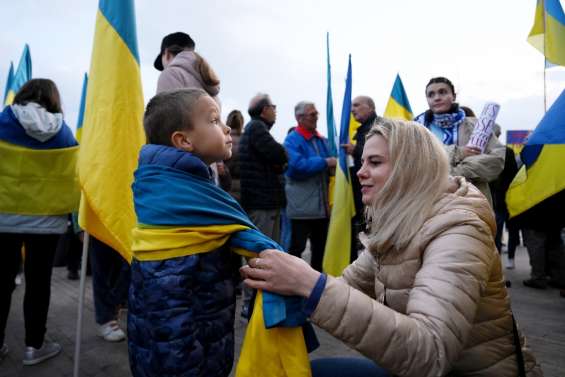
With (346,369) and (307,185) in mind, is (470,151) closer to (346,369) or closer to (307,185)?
(307,185)

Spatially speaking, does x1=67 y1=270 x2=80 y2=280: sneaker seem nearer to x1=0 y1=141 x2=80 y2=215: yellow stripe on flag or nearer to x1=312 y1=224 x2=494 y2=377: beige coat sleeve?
x1=0 y1=141 x2=80 y2=215: yellow stripe on flag

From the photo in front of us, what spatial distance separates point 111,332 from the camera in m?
3.37

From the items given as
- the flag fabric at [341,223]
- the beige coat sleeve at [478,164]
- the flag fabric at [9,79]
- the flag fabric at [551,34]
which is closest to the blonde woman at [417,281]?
the beige coat sleeve at [478,164]

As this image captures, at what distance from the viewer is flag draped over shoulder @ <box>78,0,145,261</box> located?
2.44m

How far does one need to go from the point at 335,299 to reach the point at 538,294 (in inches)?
194

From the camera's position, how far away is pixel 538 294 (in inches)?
198

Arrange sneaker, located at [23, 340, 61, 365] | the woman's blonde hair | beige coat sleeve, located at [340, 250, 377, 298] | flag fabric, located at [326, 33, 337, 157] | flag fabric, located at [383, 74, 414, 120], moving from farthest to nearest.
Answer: flag fabric, located at [383, 74, 414, 120] < flag fabric, located at [326, 33, 337, 157] < sneaker, located at [23, 340, 61, 365] < beige coat sleeve, located at [340, 250, 377, 298] < the woman's blonde hair

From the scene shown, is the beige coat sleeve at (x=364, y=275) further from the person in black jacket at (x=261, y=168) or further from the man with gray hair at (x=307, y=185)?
the man with gray hair at (x=307, y=185)

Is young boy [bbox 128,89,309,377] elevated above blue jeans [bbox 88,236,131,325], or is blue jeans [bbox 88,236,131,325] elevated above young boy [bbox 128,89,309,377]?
young boy [bbox 128,89,309,377]

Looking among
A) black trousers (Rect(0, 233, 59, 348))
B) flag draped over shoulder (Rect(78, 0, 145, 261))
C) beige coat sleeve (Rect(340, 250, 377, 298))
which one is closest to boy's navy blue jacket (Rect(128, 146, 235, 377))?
beige coat sleeve (Rect(340, 250, 377, 298))

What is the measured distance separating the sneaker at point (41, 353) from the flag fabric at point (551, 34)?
4.82 metres

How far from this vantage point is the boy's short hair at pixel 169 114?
5.13 feet

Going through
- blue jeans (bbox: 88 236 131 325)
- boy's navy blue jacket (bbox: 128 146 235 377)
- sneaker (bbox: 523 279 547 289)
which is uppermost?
boy's navy blue jacket (bbox: 128 146 235 377)

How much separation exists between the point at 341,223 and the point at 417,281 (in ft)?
11.0
